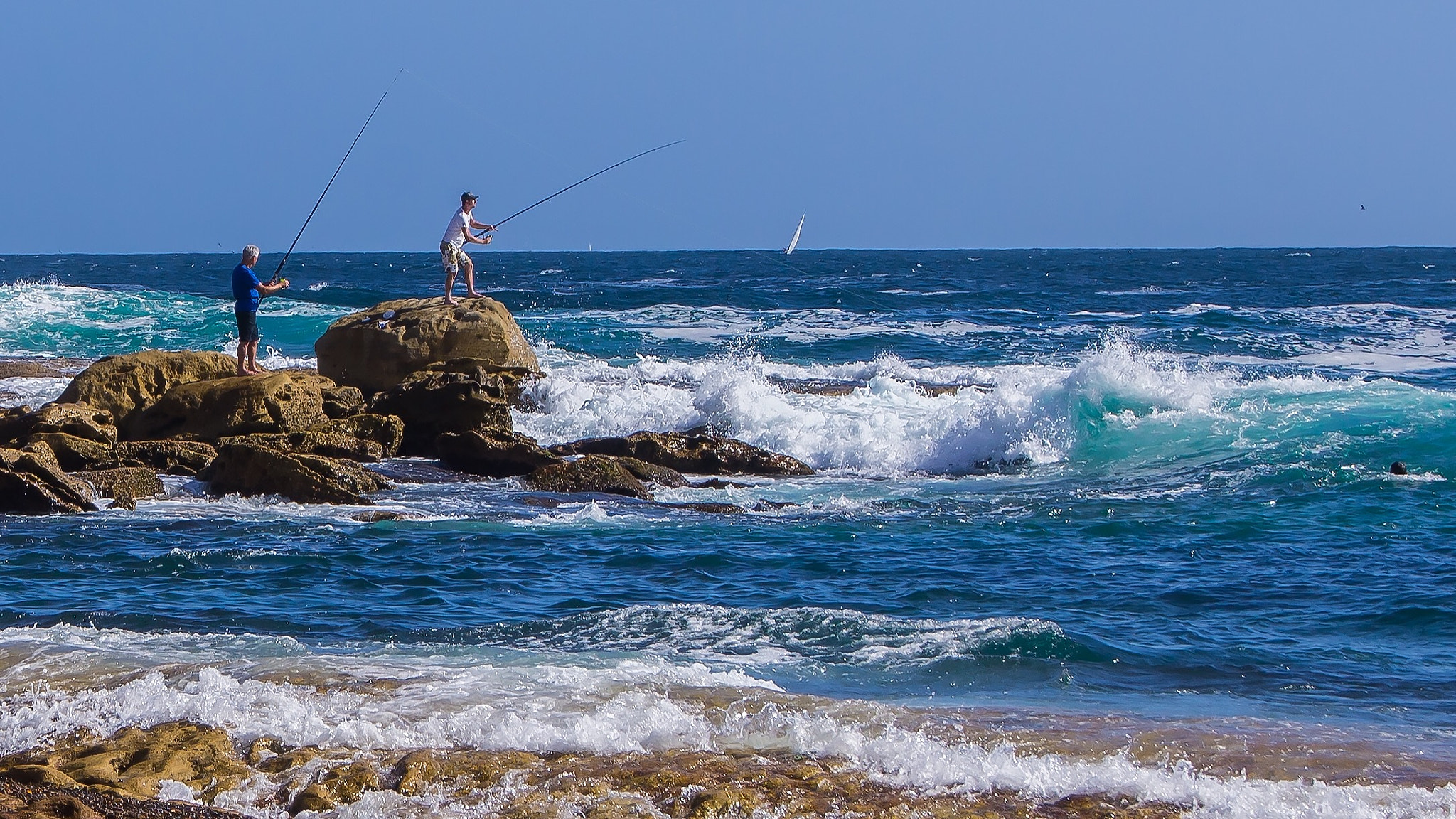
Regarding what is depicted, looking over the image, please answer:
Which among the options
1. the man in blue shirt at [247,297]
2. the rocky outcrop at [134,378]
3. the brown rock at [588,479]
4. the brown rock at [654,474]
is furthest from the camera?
the man in blue shirt at [247,297]

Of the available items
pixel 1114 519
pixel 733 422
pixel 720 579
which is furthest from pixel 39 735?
pixel 733 422

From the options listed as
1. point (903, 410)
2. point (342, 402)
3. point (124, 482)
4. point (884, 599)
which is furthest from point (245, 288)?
point (884, 599)

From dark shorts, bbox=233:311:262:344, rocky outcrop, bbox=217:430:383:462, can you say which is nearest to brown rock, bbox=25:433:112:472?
rocky outcrop, bbox=217:430:383:462

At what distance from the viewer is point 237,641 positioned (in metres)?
6.32

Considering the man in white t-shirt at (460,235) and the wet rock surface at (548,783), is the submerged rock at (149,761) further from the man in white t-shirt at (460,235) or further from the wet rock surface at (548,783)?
the man in white t-shirt at (460,235)

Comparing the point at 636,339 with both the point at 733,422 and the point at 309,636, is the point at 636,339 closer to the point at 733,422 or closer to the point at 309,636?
the point at 733,422

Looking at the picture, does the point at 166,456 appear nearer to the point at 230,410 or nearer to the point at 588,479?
the point at 230,410

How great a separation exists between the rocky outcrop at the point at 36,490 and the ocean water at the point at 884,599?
30cm

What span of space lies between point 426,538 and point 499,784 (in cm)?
491

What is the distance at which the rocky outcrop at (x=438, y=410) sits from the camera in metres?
12.6

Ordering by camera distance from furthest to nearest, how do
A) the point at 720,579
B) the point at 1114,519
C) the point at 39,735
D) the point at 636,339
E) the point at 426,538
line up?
the point at 636,339, the point at 1114,519, the point at 426,538, the point at 720,579, the point at 39,735

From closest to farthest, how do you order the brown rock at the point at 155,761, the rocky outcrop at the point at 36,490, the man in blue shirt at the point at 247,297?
the brown rock at the point at 155,761, the rocky outcrop at the point at 36,490, the man in blue shirt at the point at 247,297

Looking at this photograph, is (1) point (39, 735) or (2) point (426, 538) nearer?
(1) point (39, 735)

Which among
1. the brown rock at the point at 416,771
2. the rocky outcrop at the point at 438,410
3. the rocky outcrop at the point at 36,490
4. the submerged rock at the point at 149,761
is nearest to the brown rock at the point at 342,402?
the rocky outcrop at the point at 438,410
